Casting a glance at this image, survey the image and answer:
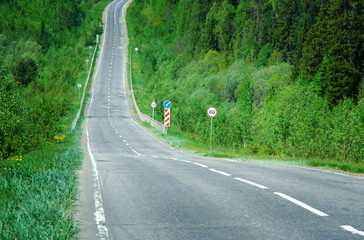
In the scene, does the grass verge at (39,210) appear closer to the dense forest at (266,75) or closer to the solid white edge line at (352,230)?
the solid white edge line at (352,230)

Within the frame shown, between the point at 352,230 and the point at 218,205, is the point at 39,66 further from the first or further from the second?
the point at 352,230

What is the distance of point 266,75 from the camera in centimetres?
6347

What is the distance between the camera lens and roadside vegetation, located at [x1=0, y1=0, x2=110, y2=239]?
5.64 metres

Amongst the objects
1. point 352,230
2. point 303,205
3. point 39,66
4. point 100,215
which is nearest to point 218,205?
point 303,205

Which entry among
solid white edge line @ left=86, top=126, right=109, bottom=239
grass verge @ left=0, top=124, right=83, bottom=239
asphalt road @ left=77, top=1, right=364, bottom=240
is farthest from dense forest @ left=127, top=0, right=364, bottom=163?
grass verge @ left=0, top=124, right=83, bottom=239

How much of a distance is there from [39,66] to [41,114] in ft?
296

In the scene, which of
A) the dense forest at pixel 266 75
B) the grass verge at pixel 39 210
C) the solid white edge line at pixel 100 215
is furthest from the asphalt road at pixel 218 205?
the dense forest at pixel 266 75

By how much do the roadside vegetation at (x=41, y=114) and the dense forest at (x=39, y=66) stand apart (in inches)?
→ 2.3

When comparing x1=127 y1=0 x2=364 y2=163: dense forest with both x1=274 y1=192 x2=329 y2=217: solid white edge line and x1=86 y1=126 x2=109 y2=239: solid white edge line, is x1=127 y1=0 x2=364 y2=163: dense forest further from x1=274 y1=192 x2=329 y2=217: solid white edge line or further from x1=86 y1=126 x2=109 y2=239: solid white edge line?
x1=86 y1=126 x2=109 y2=239: solid white edge line

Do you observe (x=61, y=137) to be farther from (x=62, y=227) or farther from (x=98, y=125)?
(x=62, y=227)

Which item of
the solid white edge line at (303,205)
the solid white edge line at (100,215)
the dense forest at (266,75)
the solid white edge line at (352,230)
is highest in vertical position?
the dense forest at (266,75)

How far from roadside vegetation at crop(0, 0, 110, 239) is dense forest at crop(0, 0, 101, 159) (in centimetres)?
6

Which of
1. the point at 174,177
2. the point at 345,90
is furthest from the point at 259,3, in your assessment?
the point at 174,177

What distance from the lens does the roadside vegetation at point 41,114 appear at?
18.5 feet
